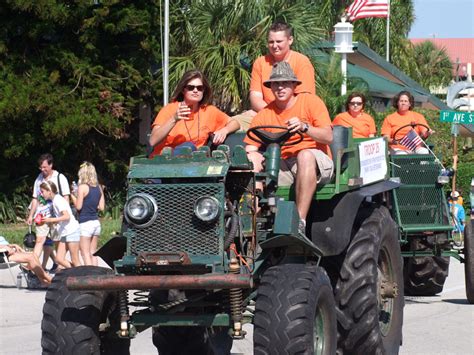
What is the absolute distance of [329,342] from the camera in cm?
766

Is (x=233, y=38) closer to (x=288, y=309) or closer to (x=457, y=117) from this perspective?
(x=457, y=117)

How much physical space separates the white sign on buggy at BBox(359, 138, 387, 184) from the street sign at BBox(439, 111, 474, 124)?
30.1 feet

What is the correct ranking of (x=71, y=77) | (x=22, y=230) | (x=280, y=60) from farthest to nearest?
(x=71, y=77) < (x=22, y=230) < (x=280, y=60)

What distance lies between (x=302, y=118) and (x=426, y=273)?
6177mm

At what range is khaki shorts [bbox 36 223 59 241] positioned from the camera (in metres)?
16.3

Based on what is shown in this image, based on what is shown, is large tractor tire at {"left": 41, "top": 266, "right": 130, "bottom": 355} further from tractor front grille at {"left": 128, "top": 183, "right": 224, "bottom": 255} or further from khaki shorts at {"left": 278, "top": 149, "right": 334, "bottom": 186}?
khaki shorts at {"left": 278, "top": 149, "right": 334, "bottom": 186}

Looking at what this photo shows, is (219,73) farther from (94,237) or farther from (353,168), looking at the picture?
(353,168)

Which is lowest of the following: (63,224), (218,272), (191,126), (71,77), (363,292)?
(363,292)

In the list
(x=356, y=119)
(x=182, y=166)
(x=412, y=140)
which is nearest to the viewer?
(x=182, y=166)

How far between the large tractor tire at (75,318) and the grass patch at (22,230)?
1310 cm

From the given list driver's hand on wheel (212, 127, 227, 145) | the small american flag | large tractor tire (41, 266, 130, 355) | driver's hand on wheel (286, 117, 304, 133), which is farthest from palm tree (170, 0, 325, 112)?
large tractor tire (41, 266, 130, 355)

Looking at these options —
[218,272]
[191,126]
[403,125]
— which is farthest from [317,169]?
[403,125]

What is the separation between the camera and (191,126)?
910cm

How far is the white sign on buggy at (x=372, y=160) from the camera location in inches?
368
